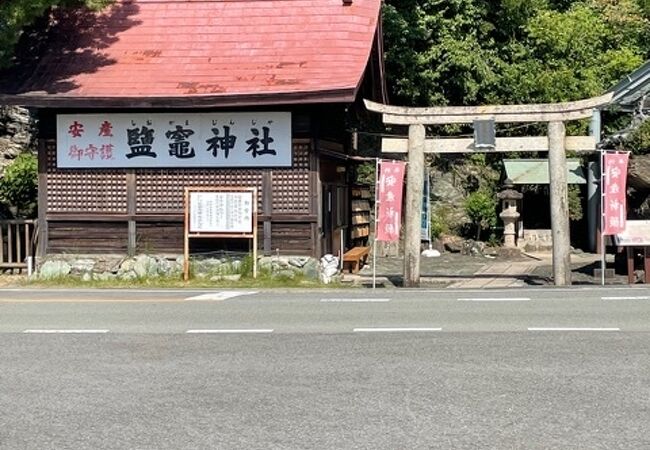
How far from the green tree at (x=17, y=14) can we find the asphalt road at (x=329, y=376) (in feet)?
24.0

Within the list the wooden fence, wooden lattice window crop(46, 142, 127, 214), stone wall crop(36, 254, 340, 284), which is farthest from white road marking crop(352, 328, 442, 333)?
the wooden fence

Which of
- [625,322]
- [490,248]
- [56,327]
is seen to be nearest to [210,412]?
[56,327]

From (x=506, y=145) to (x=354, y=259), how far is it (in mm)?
5174

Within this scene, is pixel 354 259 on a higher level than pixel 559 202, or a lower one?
lower

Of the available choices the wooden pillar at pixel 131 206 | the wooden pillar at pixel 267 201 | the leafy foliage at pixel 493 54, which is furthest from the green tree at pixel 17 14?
the leafy foliage at pixel 493 54

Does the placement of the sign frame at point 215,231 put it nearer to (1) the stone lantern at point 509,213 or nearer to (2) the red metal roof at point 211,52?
(2) the red metal roof at point 211,52

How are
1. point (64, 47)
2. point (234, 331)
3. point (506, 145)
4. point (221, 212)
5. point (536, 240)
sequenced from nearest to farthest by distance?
1. point (234, 331)
2. point (506, 145)
3. point (221, 212)
4. point (64, 47)
5. point (536, 240)

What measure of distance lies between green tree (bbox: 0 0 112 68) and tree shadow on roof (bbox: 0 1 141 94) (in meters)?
0.59

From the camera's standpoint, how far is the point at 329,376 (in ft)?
25.3

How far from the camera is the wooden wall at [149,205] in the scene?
18297 millimetres

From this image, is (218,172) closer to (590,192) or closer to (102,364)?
(102,364)

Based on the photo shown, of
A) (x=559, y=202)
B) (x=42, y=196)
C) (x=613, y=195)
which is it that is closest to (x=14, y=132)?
(x=42, y=196)

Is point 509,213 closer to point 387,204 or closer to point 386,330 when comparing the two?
point 387,204

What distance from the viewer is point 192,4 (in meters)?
20.9
